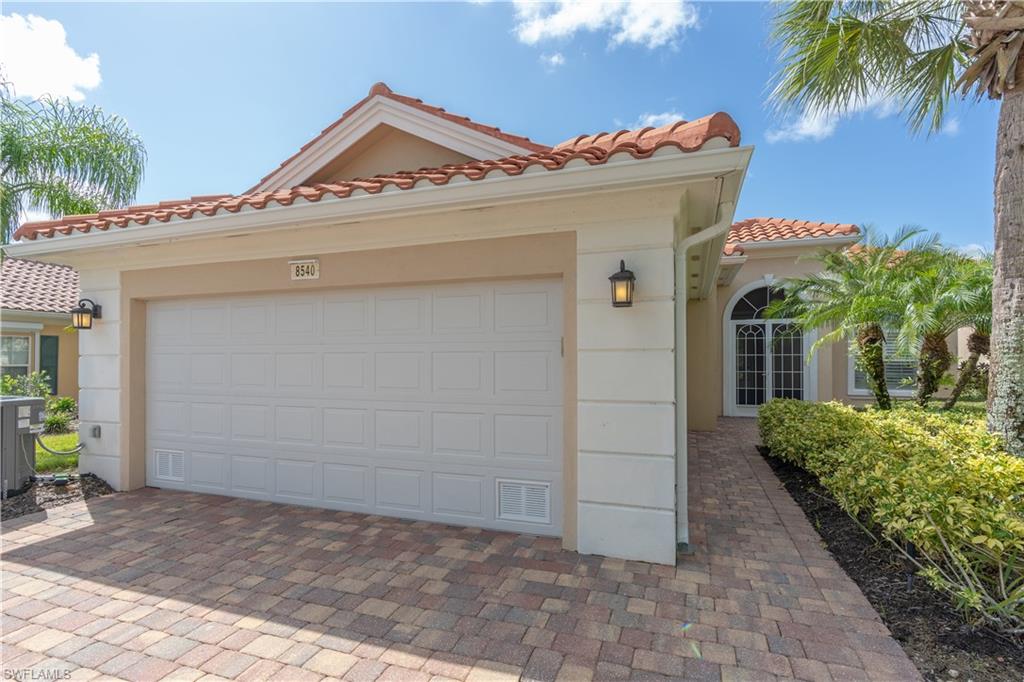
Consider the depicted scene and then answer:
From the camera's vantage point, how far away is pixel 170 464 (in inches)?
277

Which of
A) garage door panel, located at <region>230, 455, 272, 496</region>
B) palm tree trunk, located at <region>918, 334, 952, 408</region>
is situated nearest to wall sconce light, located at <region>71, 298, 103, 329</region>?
garage door panel, located at <region>230, 455, 272, 496</region>

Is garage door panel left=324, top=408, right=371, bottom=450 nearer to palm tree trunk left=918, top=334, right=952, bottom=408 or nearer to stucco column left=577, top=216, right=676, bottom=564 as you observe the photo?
stucco column left=577, top=216, right=676, bottom=564

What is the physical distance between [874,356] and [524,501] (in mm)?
7550

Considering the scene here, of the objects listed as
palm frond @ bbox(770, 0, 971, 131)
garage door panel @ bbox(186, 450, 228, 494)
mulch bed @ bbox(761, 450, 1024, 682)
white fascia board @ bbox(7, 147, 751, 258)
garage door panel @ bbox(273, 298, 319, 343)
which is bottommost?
mulch bed @ bbox(761, 450, 1024, 682)

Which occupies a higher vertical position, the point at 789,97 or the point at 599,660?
the point at 789,97

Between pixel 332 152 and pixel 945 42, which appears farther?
pixel 332 152

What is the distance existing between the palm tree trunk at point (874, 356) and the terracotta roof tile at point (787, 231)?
3990 mm

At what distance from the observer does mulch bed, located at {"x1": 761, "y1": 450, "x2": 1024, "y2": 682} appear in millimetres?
2986

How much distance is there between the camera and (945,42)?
678 centimetres

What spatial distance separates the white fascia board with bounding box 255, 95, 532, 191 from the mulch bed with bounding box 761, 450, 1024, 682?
585cm

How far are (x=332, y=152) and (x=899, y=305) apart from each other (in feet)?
31.5

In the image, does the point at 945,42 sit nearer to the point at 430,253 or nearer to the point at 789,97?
the point at 789,97

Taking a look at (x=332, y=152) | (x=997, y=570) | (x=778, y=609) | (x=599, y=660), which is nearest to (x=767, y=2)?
(x=332, y=152)

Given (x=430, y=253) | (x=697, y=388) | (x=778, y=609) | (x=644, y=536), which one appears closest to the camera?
(x=778, y=609)
